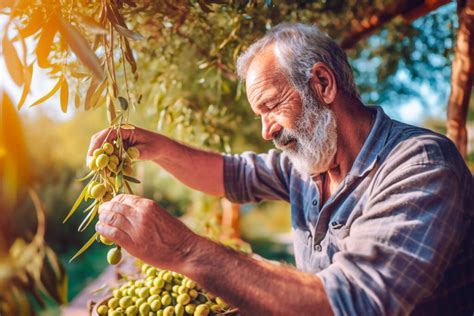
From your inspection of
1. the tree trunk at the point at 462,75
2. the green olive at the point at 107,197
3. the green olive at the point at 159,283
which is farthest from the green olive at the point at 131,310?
the tree trunk at the point at 462,75

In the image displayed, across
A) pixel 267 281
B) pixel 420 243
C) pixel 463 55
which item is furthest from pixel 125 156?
pixel 463 55

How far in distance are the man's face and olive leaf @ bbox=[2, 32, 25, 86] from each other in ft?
2.84

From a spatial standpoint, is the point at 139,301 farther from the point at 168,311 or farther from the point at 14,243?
the point at 14,243

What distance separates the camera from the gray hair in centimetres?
149

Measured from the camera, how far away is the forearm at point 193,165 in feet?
6.15

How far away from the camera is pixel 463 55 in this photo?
6.40 feet

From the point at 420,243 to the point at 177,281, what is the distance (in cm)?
90

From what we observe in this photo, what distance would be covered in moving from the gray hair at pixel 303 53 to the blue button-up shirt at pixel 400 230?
8.5 inches

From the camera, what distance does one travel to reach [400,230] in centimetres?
104

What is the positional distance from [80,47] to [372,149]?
99cm

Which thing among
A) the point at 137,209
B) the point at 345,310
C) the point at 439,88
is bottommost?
the point at 439,88

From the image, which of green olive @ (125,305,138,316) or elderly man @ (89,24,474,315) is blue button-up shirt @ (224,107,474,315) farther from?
green olive @ (125,305,138,316)

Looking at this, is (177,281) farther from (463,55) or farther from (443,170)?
(463,55)

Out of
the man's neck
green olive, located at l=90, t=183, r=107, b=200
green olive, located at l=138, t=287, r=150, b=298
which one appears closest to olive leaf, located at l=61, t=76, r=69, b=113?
green olive, located at l=90, t=183, r=107, b=200
